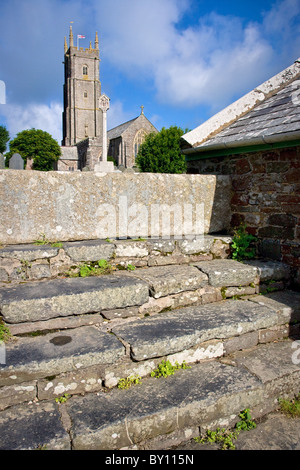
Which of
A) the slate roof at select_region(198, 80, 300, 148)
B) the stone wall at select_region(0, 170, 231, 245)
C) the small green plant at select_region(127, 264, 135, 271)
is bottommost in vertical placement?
the small green plant at select_region(127, 264, 135, 271)

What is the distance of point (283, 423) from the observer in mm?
2240

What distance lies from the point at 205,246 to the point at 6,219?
2.32 metres

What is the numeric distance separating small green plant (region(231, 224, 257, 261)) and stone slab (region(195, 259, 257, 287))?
426mm

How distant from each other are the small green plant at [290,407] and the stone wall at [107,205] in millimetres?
2221

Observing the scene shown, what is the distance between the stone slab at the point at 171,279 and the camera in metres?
3.02

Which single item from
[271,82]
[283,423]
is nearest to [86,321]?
[283,423]

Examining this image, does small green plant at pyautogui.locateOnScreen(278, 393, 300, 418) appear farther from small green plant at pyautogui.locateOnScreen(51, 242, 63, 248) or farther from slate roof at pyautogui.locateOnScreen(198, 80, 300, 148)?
slate roof at pyautogui.locateOnScreen(198, 80, 300, 148)

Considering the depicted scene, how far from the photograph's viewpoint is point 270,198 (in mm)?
4121

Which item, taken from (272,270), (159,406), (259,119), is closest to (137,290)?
(159,406)

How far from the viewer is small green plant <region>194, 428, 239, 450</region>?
2.00 meters

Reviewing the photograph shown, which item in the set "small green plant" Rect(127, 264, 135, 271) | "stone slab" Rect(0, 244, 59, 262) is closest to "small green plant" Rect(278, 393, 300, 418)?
"small green plant" Rect(127, 264, 135, 271)

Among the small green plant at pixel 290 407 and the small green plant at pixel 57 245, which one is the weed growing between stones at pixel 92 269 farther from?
the small green plant at pixel 290 407

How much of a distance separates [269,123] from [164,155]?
69.6ft

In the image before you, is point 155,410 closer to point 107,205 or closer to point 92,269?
point 92,269
